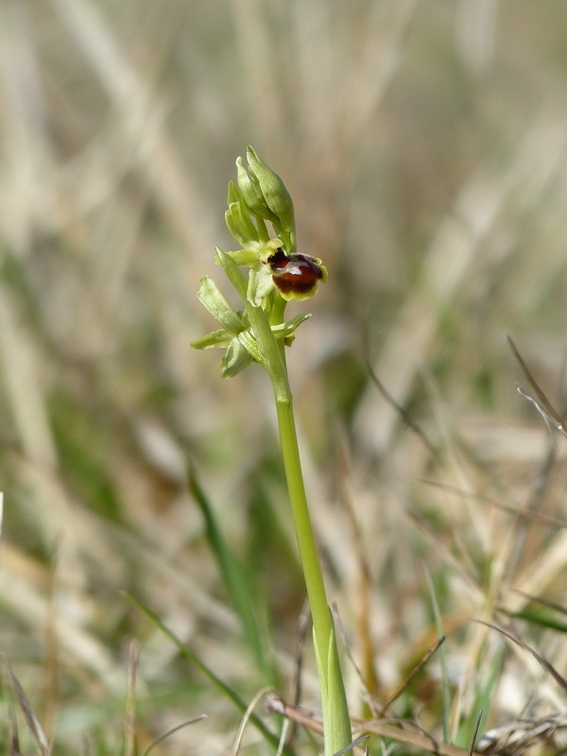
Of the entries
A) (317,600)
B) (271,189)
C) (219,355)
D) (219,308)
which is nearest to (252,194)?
(271,189)

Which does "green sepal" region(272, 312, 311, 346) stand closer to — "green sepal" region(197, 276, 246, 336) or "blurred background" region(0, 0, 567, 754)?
"green sepal" region(197, 276, 246, 336)


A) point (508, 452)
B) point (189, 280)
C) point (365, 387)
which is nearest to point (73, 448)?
point (189, 280)

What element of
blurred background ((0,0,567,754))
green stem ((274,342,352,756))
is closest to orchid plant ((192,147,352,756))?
green stem ((274,342,352,756))

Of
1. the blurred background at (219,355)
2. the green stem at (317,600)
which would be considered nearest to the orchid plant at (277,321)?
the green stem at (317,600)

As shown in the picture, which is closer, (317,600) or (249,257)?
(317,600)

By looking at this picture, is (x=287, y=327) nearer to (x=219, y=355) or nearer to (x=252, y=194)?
(x=252, y=194)

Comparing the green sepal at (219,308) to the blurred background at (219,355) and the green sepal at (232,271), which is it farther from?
the blurred background at (219,355)

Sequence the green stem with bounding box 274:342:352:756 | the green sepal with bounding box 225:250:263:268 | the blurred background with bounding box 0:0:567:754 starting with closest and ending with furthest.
→ the green stem with bounding box 274:342:352:756, the green sepal with bounding box 225:250:263:268, the blurred background with bounding box 0:0:567:754
